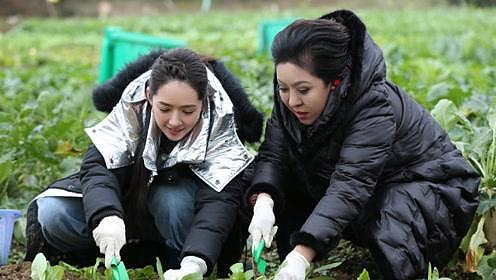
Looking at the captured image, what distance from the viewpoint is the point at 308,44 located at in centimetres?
269

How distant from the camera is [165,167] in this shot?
3064mm

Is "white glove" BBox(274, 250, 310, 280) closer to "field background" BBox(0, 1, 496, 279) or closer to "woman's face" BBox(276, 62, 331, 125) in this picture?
"woman's face" BBox(276, 62, 331, 125)

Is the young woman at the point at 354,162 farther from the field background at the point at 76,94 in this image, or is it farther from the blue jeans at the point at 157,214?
the field background at the point at 76,94

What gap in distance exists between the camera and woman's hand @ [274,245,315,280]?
2.56 m

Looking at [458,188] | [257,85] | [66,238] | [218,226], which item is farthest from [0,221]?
[257,85]

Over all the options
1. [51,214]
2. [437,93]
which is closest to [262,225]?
[51,214]

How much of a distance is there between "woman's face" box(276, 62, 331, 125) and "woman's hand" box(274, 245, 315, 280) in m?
0.45

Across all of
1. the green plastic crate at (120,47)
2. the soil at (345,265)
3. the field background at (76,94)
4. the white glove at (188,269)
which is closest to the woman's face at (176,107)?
the white glove at (188,269)

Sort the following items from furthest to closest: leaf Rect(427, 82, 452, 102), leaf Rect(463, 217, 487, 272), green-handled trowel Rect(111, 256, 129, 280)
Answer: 1. leaf Rect(427, 82, 452, 102)
2. leaf Rect(463, 217, 487, 272)
3. green-handled trowel Rect(111, 256, 129, 280)

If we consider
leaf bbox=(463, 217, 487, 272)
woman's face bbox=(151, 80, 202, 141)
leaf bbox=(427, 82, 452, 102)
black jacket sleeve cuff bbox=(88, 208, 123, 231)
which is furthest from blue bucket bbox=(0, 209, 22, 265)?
leaf bbox=(427, 82, 452, 102)

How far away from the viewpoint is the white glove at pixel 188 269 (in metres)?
2.65

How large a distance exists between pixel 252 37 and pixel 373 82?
9.73 metres

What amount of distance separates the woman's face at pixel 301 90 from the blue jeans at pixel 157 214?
1.82 ft

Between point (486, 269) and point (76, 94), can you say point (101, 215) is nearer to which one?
point (486, 269)
